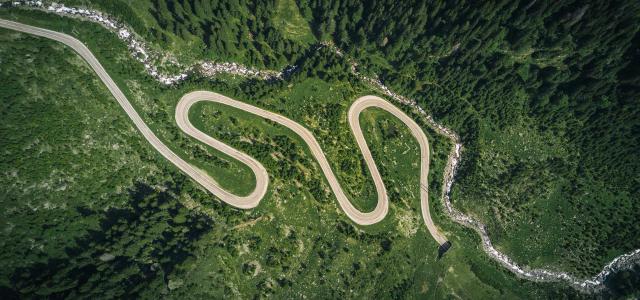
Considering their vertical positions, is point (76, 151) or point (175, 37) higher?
point (175, 37)

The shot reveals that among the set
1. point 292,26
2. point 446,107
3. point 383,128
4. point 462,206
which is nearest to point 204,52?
point 292,26

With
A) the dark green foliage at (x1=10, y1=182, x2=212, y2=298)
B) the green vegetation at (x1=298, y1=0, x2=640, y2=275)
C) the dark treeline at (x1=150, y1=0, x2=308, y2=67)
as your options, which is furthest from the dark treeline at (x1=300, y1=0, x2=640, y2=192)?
the dark green foliage at (x1=10, y1=182, x2=212, y2=298)

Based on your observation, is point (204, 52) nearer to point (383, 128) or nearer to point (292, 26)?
point (292, 26)

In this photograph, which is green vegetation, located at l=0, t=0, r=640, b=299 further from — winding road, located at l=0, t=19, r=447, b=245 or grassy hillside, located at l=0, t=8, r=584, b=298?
winding road, located at l=0, t=19, r=447, b=245

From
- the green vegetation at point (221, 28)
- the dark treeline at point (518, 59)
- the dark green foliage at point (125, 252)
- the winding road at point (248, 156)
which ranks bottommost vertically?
the dark green foliage at point (125, 252)

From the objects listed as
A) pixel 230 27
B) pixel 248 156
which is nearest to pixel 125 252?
pixel 248 156

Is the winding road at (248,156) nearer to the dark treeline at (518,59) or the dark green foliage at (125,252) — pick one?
the dark green foliage at (125,252)

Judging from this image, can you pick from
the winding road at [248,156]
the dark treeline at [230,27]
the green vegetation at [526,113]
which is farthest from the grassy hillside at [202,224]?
the green vegetation at [526,113]
